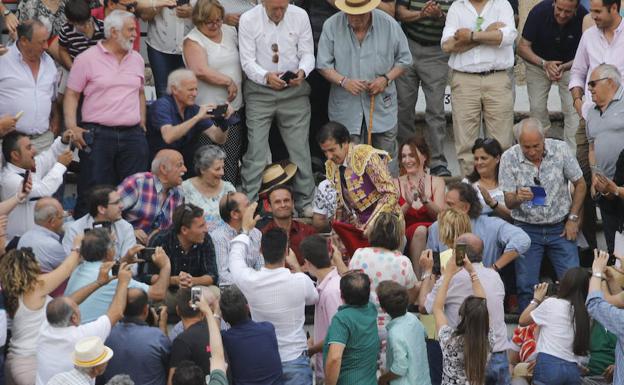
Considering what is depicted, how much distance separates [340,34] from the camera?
12.6 meters

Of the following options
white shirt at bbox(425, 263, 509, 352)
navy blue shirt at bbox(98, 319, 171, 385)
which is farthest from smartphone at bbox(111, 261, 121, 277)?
white shirt at bbox(425, 263, 509, 352)

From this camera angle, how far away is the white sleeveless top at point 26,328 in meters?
9.41

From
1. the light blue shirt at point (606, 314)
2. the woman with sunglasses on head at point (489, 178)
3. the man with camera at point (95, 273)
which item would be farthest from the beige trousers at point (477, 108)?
the man with camera at point (95, 273)

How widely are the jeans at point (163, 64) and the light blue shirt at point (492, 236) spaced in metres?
2.86

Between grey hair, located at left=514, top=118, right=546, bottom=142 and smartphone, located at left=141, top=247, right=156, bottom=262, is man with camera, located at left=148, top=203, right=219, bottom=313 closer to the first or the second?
smartphone, located at left=141, top=247, right=156, bottom=262

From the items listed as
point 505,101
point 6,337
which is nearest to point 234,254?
point 6,337

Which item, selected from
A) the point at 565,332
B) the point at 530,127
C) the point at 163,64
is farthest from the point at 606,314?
the point at 163,64

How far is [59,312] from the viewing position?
29.3 feet

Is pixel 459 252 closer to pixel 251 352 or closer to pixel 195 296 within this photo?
pixel 251 352

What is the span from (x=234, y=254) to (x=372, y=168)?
2023mm

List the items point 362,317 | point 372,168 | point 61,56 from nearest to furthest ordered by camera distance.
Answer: point 362,317
point 372,168
point 61,56

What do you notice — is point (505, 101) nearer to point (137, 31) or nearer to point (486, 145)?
point (486, 145)

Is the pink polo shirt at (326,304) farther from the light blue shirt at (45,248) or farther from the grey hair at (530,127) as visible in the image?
the grey hair at (530,127)

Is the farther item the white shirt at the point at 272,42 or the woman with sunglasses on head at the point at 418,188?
the white shirt at the point at 272,42
